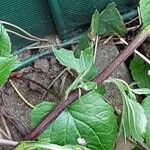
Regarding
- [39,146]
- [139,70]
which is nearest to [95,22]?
[139,70]

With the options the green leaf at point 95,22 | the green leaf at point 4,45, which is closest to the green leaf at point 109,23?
the green leaf at point 95,22

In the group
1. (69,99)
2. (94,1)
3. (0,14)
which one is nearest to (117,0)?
(94,1)

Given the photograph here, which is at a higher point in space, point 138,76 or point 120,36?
point 120,36

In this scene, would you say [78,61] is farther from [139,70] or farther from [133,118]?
[139,70]

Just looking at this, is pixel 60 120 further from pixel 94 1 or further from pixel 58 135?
pixel 94 1

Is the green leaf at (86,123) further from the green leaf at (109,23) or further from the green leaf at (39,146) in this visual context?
the green leaf at (109,23)

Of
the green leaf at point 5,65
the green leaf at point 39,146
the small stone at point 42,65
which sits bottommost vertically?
the green leaf at point 39,146

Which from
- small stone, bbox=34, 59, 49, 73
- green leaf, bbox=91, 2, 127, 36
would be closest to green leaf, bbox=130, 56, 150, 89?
green leaf, bbox=91, 2, 127, 36

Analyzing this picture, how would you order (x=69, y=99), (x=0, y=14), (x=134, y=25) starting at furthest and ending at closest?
(x=134, y=25)
(x=0, y=14)
(x=69, y=99)
